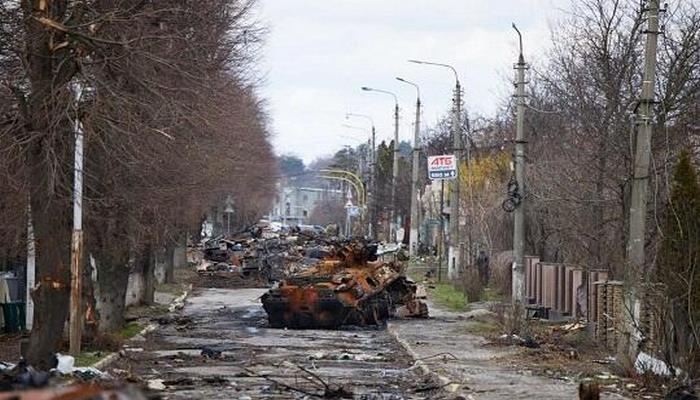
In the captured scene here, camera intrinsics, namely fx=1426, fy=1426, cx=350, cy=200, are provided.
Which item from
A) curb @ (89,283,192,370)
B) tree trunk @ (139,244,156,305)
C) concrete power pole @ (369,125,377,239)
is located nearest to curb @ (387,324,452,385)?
curb @ (89,283,192,370)

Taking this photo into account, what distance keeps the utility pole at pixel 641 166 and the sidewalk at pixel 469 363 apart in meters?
1.64

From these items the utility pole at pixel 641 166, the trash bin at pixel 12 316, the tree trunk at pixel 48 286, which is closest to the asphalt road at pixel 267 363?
the tree trunk at pixel 48 286

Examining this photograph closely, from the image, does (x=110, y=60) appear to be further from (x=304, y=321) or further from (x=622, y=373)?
(x=304, y=321)

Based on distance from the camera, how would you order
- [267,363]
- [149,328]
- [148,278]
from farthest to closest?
[148,278]
[149,328]
[267,363]

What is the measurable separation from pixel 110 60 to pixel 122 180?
18.9 feet

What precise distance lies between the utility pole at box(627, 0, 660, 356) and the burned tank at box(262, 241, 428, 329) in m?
14.5

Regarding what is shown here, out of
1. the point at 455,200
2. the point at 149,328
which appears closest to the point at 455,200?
the point at 455,200

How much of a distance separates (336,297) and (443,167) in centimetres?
952

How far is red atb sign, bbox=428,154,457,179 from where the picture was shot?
44.6 metres

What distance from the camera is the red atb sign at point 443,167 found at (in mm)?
44625

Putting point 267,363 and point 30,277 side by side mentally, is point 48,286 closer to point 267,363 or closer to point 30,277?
point 267,363

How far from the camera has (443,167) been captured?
4462 cm

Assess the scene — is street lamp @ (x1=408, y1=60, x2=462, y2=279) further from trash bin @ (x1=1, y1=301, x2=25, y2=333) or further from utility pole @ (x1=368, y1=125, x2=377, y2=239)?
utility pole @ (x1=368, y1=125, x2=377, y2=239)

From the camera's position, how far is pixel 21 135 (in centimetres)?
2138
